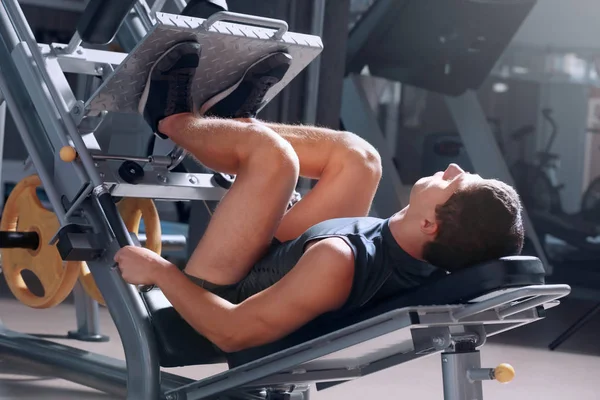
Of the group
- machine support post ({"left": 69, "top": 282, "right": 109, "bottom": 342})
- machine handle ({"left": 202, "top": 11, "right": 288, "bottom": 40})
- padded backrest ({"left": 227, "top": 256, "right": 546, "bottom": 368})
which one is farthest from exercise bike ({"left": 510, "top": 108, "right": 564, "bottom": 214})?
padded backrest ({"left": 227, "top": 256, "right": 546, "bottom": 368})

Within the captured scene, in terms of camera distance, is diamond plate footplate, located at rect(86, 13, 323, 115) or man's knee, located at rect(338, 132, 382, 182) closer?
diamond plate footplate, located at rect(86, 13, 323, 115)

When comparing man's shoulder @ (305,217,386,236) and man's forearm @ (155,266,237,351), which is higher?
man's shoulder @ (305,217,386,236)

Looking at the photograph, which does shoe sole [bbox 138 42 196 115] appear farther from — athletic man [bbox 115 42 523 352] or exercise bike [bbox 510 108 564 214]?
exercise bike [bbox 510 108 564 214]

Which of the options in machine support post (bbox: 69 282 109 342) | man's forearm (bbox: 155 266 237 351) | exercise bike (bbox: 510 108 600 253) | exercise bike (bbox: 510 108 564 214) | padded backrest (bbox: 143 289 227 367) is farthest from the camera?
exercise bike (bbox: 510 108 564 214)

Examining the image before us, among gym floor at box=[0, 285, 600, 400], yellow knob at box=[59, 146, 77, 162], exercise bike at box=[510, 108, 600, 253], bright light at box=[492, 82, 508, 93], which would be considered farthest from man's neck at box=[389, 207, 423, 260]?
bright light at box=[492, 82, 508, 93]

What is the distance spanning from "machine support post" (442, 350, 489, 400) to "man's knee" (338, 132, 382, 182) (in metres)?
0.57

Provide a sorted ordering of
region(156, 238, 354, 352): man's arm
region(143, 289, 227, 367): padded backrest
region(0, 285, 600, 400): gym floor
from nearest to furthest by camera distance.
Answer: region(156, 238, 354, 352): man's arm, region(143, 289, 227, 367): padded backrest, region(0, 285, 600, 400): gym floor

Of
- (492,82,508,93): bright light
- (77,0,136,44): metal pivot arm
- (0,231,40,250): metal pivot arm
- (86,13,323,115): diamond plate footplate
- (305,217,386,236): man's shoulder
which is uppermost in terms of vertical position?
(492,82,508,93): bright light

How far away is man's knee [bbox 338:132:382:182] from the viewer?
200 centimetres

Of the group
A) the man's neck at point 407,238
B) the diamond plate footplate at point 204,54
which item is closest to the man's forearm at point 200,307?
the man's neck at point 407,238

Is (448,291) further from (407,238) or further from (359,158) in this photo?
(359,158)

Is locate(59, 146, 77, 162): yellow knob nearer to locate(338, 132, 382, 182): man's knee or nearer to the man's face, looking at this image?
locate(338, 132, 382, 182): man's knee

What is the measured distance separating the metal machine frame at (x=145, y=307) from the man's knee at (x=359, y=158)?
0.90 feet

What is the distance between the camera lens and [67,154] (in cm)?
198
